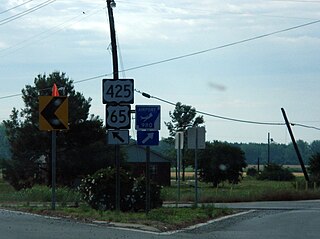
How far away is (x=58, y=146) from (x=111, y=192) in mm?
34715

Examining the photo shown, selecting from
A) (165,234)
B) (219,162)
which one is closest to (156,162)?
(219,162)

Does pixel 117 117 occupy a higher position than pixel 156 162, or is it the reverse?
pixel 156 162

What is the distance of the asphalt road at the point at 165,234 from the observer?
15.3 metres

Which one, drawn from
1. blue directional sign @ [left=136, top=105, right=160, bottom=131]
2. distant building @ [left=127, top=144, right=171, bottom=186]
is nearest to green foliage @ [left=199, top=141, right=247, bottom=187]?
distant building @ [left=127, top=144, right=171, bottom=186]

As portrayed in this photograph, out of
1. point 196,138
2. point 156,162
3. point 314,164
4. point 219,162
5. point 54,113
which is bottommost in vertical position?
point 314,164

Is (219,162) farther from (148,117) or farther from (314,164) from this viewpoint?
(148,117)

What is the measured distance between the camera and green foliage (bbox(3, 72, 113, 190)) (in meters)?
54.7

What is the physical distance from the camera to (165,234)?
52.4 feet

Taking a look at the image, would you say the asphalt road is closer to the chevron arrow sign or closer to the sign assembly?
the sign assembly

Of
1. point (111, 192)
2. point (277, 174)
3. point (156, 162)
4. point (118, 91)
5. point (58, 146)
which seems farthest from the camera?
point (277, 174)

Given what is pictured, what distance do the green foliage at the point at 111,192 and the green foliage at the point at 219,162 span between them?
151 ft

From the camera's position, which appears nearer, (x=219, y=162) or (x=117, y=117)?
(x=117, y=117)

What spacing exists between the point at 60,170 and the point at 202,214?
34226mm

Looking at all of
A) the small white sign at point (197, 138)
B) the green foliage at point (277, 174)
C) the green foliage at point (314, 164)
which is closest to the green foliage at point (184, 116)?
the green foliage at point (277, 174)
